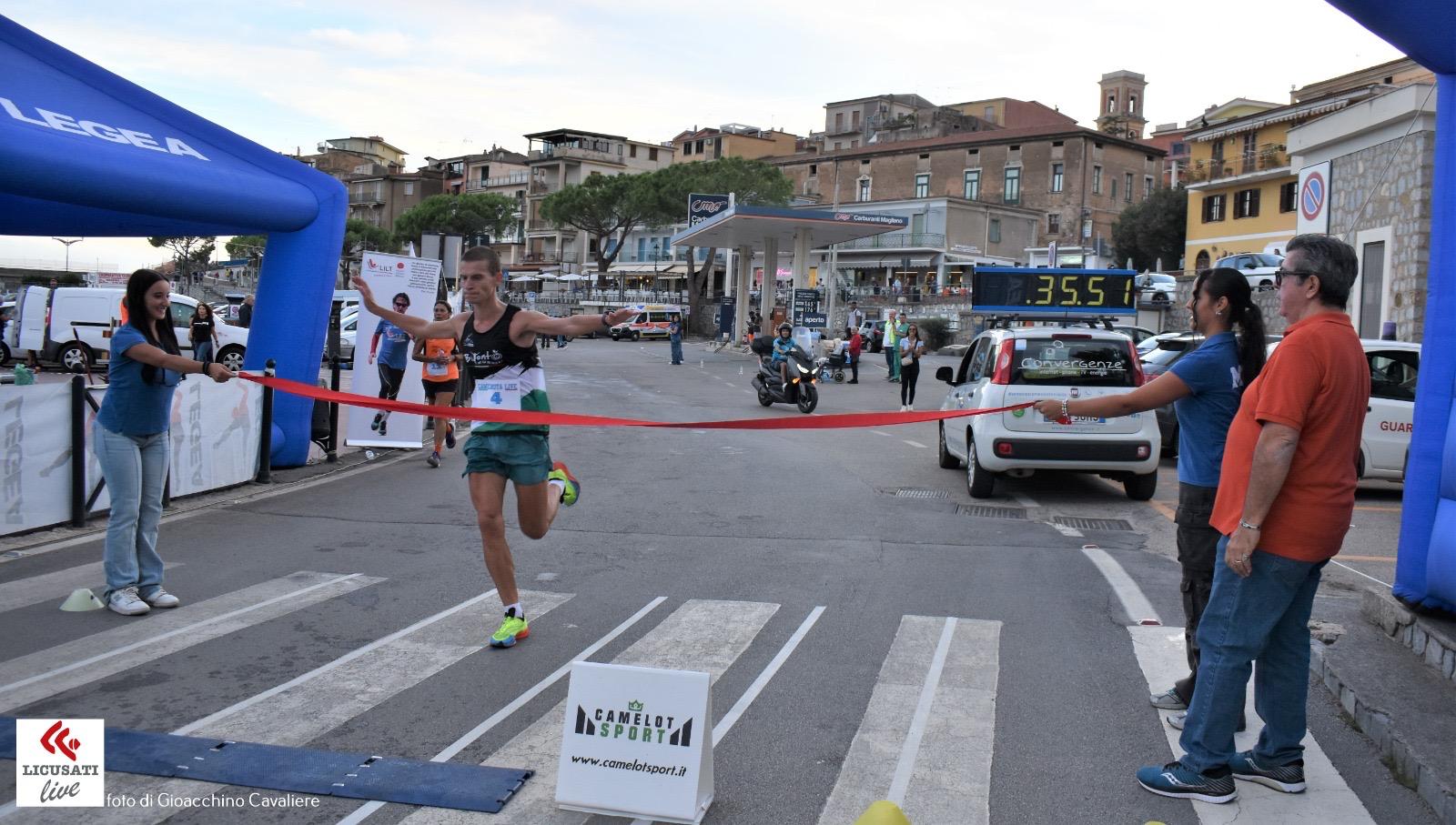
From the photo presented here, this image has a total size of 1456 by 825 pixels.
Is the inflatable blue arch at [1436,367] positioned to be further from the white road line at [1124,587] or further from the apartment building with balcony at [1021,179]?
the apartment building with balcony at [1021,179]

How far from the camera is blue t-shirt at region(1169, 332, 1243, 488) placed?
4.68m

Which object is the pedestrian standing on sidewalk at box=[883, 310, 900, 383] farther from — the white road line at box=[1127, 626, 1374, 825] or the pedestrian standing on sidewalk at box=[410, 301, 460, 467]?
the white road line at box=[1127, 626, 1374, 825]

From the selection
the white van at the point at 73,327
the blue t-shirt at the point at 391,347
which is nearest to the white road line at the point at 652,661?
the blue t-shirt at the point at 391,347

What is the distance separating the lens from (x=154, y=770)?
418cm

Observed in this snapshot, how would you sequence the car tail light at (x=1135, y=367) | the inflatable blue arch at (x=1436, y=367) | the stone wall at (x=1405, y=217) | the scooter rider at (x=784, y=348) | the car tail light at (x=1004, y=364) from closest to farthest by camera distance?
1. the inflatable blue arch at (x=1436, y=367)
2. the car tail light at (x=1135, y=367)
3. the car tail light at (x=1004, y=364)
4. the stone wall at (x=1405, y=217)
5. the scooter rider at (x=784, y=348)

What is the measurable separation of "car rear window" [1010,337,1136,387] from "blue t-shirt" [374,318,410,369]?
7.53 m

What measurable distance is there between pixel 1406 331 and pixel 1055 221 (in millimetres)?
56349

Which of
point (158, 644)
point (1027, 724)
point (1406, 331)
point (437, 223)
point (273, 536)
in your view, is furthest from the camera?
point (437, 223)

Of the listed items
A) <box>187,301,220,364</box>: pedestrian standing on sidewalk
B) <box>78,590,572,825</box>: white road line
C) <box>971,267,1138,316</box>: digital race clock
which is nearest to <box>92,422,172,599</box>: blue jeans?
<box>78,590,572,825</box>: white road line

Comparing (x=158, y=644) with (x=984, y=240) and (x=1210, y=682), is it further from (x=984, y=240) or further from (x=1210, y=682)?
(x=984, y=240)

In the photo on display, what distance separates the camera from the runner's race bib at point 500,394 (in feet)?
19.6

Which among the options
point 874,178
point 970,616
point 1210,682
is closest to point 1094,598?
point 970,616

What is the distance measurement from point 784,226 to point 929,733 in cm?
3956

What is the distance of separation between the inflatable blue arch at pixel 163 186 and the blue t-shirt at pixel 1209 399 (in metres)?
7.73
